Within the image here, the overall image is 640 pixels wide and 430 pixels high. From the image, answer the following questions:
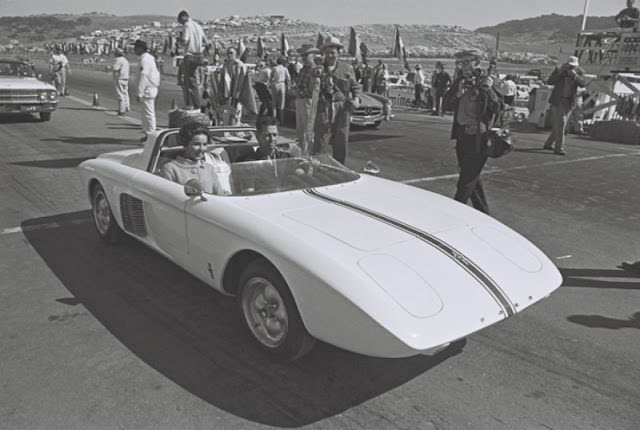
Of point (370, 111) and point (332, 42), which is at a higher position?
point (332, 42)

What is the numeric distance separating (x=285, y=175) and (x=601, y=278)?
2.91 meters

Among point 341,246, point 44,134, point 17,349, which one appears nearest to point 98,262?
point 17,349

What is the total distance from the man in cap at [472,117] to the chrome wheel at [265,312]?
297 cm

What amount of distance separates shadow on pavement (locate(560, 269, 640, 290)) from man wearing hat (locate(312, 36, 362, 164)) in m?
3.85

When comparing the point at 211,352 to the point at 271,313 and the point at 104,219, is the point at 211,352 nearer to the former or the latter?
the point at 271,313

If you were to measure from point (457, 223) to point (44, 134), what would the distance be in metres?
11.1

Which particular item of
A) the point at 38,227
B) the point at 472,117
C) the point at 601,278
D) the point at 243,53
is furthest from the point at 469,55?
the point at 243,53

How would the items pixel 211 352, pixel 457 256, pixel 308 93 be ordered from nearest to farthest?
1. pixel 457 256
2. pixel 211 352
3. pixel 308 93

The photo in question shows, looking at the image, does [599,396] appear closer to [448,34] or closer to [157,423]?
[157,423]

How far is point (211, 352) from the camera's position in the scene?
125 inches

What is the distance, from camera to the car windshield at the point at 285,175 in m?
3.74

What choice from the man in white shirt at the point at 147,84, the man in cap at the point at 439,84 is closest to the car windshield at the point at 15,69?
the man in white shirt at the point at 147,84

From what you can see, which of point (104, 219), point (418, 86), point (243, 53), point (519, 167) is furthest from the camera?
point (418, 86)

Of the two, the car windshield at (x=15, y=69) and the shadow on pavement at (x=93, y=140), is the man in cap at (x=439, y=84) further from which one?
the car windshield at (x=15, y=69)
